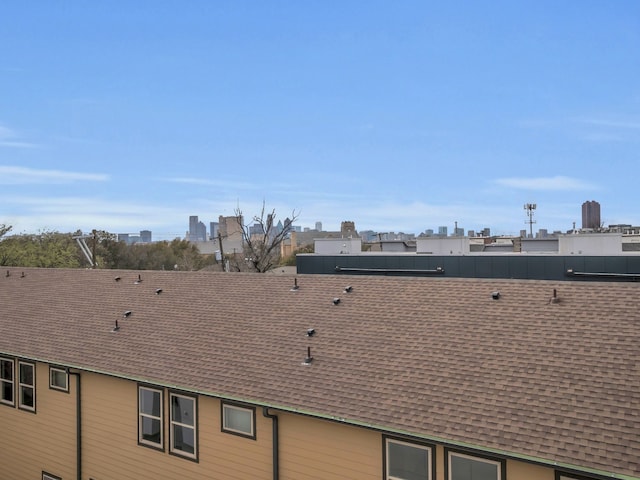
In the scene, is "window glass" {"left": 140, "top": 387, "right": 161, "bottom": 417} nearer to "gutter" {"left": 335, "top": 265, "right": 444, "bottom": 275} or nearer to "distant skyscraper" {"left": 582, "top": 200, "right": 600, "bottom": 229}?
"gutter" {"left": 335, "top": 265, "right": 444, "bottom": 275}

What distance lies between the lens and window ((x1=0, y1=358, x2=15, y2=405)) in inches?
576

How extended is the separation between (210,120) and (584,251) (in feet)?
103

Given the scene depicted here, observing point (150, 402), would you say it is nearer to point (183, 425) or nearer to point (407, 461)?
point (183, 425)

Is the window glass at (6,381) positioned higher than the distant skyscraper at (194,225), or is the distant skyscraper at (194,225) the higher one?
the distant skyscraper at (194,225)

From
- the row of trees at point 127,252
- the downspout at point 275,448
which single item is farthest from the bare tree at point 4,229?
the downspout at point 275,448

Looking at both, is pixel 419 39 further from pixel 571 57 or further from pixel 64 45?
pixel 64 45

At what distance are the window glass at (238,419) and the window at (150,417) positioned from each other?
182 centimetres

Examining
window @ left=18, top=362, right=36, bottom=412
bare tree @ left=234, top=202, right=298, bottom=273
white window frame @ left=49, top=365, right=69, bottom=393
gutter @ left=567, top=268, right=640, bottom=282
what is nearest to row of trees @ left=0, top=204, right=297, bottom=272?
bare tree @ left=234, top=202, right=298, bottom=273

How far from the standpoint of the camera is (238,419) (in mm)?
10383

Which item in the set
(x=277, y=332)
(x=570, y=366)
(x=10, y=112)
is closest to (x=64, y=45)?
(x=10, y=112)

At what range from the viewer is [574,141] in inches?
1426

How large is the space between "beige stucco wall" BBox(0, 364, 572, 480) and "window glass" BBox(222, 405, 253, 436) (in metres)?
0.15

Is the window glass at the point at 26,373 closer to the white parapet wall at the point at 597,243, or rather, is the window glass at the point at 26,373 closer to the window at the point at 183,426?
the window at the point at 183,426

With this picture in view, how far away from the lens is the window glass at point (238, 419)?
10.2 meters
